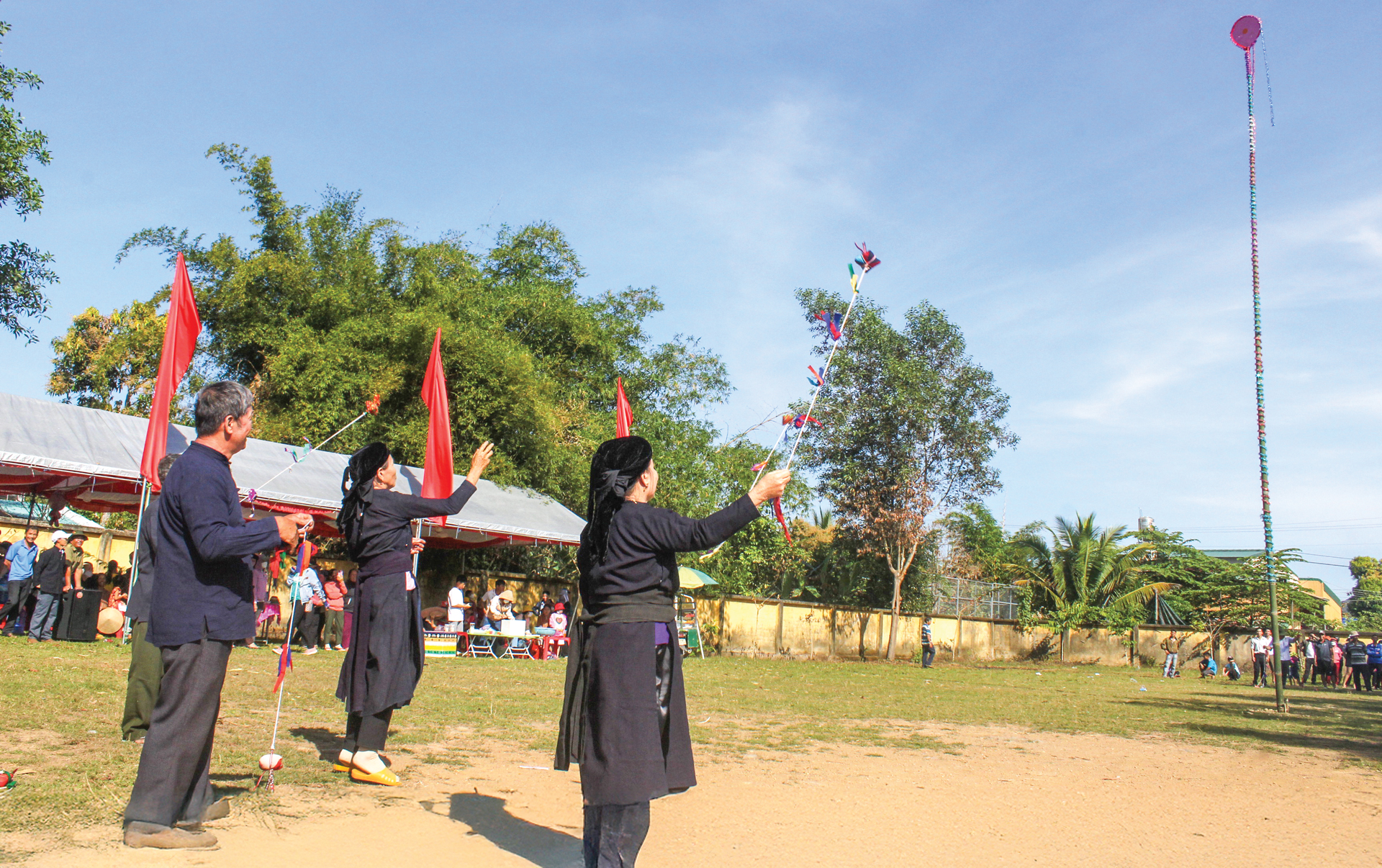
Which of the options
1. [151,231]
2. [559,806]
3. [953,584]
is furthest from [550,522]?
[953,584]

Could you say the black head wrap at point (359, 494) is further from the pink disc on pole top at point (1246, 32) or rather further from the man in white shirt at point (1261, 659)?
the man in white shirt at point (1261, 659)

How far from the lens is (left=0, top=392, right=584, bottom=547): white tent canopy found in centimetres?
1271

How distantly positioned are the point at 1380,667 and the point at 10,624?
Answer: 30.6 metres

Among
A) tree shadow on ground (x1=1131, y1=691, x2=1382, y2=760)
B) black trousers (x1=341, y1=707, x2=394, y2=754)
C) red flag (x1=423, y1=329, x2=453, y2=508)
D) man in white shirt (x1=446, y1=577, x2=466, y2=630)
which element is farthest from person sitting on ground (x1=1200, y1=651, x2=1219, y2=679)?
black trousers (x1=341, y1=707, x2=394, y2=754)

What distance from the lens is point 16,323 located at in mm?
17609

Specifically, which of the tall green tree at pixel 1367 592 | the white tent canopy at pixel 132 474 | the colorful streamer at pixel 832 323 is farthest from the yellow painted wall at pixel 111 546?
the tall green tree at pixel 1367 592

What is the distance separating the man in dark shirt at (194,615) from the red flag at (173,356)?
9.57 metres

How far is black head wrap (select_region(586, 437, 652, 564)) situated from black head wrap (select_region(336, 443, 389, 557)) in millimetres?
2043

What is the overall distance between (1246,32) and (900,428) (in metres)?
15.6

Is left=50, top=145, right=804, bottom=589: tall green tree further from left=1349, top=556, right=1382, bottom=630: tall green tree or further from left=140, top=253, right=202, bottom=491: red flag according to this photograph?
left=1349, top=556, right=1382, bottom=630: tall green tree

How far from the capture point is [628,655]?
376 cm

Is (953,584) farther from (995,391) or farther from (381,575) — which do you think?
(381,575)

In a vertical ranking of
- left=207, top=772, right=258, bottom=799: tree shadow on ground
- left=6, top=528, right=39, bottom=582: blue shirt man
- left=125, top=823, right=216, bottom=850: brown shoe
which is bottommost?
left=207, top=772, right=258, bottom=799: tree shadow on ground

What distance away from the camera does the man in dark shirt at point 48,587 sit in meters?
13.1
